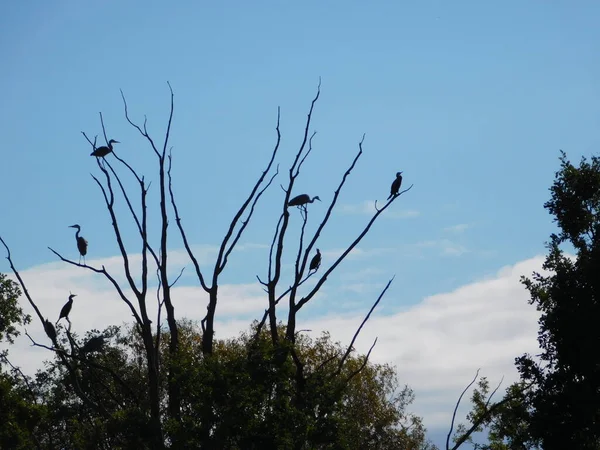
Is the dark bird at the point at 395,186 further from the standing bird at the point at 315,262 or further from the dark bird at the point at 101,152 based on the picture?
the dark bird at the point at 101,152

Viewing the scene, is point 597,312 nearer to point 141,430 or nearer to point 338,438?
point 338,438

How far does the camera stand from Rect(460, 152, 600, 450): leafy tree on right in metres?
19.1

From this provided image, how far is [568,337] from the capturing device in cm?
1923

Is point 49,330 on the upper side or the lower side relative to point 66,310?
lower

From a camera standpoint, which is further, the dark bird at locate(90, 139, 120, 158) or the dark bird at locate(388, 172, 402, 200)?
the dark bird at locate(90, 139, 120, 158)

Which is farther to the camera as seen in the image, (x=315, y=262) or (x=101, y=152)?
(x=101, y=152)

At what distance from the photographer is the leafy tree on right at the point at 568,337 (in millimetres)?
19078

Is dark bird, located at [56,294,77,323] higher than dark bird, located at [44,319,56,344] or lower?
higher

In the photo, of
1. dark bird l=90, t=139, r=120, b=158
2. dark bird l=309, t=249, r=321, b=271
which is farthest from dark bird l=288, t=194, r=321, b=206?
dark bird l=90, t=139, r=120, b=158

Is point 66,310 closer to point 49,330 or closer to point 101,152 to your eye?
point 49,330

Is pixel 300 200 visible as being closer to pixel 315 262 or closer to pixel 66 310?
pixel 315 262

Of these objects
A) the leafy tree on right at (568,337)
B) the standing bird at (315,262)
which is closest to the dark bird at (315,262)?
the standing bird at (315,262)

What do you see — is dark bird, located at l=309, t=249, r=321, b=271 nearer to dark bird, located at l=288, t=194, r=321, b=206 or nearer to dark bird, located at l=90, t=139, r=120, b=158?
dark bird, located at l=288, t=194, r=321, b=206

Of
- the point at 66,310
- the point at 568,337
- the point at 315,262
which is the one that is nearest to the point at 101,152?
the point at 66,310
